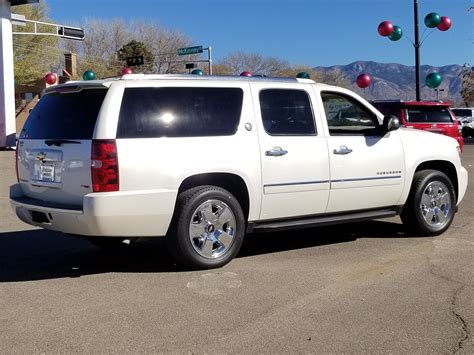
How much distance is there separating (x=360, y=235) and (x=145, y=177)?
3.40 m

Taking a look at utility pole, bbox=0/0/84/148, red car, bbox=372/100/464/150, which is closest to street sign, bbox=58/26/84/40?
utility pole, bbox=0/0/84/148

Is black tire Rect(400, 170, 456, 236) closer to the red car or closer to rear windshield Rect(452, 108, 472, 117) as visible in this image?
the red car

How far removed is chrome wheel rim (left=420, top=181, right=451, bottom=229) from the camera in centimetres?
728

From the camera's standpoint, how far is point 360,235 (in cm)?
750

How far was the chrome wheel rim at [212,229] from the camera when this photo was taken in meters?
5.65

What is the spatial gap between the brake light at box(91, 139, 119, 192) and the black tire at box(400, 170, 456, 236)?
12.6ft

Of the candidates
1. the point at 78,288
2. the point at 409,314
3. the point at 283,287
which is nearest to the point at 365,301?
the point at 409,314

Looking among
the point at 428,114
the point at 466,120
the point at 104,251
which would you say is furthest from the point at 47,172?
the point at 466,120

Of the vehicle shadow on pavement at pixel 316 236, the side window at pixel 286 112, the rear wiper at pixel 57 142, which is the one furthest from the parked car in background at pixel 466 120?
the rear wiper at pixel 57 142

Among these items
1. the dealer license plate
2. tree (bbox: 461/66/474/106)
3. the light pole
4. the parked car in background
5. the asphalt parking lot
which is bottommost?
the asphalt parking lot

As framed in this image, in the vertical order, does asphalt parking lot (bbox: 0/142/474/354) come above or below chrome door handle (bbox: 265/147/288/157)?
below

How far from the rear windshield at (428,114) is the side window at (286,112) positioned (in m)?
8.40

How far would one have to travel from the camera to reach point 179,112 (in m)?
5.61

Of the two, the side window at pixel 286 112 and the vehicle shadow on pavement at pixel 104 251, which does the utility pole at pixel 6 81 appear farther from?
the side window at pixel 286 112
